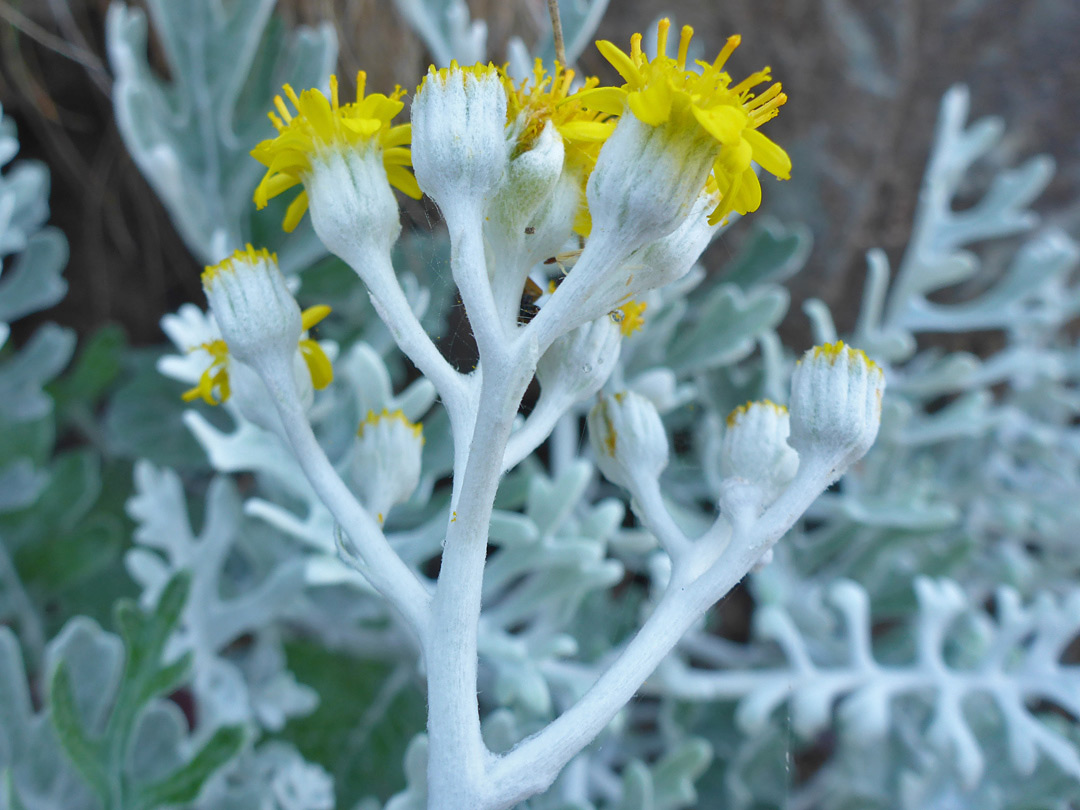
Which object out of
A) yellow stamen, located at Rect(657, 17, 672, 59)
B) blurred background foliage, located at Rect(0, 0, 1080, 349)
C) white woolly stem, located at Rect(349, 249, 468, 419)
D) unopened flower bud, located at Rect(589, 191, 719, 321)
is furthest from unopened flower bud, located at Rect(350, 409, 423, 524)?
blurred background foliage, located at Rect(0, 0, 1080, 349)

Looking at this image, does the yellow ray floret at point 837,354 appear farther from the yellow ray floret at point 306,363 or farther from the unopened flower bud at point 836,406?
the yellow ray floret at point 306,363

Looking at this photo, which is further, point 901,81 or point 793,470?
point 901,81

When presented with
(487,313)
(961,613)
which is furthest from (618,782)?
(487,313)

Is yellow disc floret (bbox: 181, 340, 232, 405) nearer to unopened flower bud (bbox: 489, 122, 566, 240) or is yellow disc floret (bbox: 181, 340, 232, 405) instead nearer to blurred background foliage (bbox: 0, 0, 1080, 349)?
unopened flower bud (bbox: 489, 122, 566, 240)

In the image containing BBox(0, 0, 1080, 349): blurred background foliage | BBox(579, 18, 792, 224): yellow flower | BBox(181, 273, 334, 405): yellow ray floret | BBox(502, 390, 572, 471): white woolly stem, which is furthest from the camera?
BBox(0, 0, 1080, 349): blurred background foliage

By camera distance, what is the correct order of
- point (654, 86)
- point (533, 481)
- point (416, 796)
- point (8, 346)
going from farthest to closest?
point (8, 346) → point (533, 481) → point (416, 796) → point (654, 86)

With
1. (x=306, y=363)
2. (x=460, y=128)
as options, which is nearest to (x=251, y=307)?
(x=306, y=363)

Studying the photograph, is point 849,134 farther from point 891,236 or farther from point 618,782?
point 618,782

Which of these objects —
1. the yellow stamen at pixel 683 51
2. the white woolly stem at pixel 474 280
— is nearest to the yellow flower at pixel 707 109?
the yellow stamen at pixel 683 51
